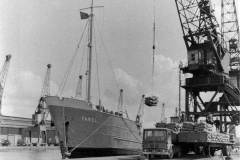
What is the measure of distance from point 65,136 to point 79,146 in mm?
1420

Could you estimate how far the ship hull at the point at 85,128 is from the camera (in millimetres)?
24031

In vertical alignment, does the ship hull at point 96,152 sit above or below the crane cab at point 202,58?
below

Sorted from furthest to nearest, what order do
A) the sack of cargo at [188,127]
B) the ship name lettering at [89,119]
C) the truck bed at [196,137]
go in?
1. the sack of cargo at [188,127]
2. the ship name lettering at [89,119]
3. the truck bed at [196,137]

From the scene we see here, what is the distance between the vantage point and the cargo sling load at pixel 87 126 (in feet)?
78.8

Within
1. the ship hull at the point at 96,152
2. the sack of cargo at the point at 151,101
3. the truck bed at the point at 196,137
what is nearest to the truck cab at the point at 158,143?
the truck bed at the point at 196,137

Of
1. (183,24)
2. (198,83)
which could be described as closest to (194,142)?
(198,83)

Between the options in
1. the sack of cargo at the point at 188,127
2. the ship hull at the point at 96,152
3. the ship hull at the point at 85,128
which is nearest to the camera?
the ship hull at the point at 85,128

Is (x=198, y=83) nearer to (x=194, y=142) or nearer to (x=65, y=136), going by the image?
(x=194, y=142)

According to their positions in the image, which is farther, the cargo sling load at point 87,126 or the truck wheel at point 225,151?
the truck wheel at point 225,151

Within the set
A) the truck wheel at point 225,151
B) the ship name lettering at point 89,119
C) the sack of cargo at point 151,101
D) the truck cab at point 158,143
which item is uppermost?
the sack of cargo at point 151,101

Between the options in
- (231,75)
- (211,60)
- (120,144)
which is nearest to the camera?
(120,144)

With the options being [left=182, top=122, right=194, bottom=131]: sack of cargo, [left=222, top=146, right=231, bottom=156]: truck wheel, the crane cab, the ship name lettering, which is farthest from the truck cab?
the crane cab

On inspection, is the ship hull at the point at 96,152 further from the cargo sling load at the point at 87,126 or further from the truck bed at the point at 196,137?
the truck bed at the point at 196,137

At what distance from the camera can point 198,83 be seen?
3844cm
